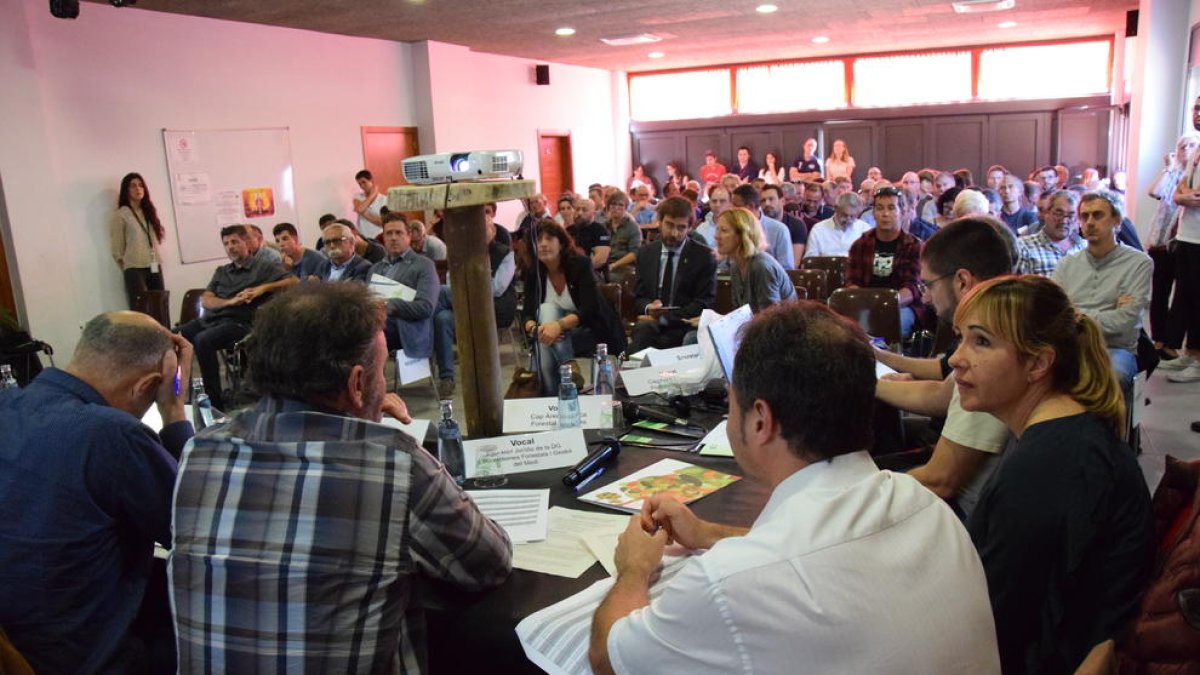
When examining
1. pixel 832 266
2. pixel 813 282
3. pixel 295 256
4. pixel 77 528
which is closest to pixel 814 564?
pixel 77 528

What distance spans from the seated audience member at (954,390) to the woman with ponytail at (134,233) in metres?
6.38

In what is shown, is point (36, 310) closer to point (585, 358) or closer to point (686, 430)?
point (585, 358)

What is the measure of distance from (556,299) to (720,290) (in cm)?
103

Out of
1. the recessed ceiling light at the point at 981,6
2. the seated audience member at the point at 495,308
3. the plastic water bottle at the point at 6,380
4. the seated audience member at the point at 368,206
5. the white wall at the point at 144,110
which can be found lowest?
the seated audience member at the point at 495,308

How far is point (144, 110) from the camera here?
7473 mm

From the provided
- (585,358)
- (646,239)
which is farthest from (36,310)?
(646,239)

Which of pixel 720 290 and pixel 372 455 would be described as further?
pixel 720 290

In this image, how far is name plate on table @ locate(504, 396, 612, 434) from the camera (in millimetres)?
2637

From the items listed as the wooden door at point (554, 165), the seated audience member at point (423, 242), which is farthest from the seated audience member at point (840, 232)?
the wooden door at point (554, 165)

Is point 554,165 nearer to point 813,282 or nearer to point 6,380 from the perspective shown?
point 813,282

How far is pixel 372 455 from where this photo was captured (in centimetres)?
140

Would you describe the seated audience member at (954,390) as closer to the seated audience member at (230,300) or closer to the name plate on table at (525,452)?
the name plate on table at (525,452)

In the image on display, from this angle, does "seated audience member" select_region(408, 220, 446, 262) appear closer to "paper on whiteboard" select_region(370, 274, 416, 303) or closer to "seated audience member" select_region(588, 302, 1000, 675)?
"paper on whiteboard" select_region(370, 274, 416, 303)

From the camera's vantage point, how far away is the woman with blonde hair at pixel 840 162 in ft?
45.8
